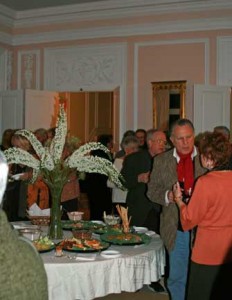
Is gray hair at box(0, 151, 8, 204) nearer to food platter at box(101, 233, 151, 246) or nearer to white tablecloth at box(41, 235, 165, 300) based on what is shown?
white tablecloth at box(41, 235, 165, 300)

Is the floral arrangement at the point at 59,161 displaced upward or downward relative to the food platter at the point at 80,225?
upward

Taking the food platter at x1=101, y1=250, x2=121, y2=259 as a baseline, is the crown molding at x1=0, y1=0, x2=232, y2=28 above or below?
above

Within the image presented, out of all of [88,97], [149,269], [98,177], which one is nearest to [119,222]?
[149,269]

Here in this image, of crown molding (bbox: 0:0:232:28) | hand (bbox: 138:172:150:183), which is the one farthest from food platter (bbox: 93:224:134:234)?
crown molding (bbox: 0:0:232:28)

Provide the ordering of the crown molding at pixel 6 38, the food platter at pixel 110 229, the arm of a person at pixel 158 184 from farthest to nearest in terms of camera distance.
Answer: the crown molding at pixel 6 38, the arm of a person at pixel 158 184, the food platter at pixel 110 229

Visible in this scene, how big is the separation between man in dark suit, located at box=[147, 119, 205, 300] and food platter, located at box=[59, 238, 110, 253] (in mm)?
634

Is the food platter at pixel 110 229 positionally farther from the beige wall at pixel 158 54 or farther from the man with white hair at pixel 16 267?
the beige wall at pixel 158 54

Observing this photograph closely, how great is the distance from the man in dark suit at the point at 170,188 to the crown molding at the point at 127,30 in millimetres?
4342

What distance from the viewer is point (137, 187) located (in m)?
4.50

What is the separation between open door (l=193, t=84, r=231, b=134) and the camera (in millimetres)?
7129

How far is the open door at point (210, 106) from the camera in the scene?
7129mm

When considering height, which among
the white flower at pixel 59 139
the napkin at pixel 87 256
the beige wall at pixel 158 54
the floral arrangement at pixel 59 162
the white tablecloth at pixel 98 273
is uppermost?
the beige wall at pixel 158 54

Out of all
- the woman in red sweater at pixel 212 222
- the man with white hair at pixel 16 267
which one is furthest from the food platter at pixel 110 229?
the man with white hair at pixel 16 267

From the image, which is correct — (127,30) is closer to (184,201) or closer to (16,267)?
(184,201)
